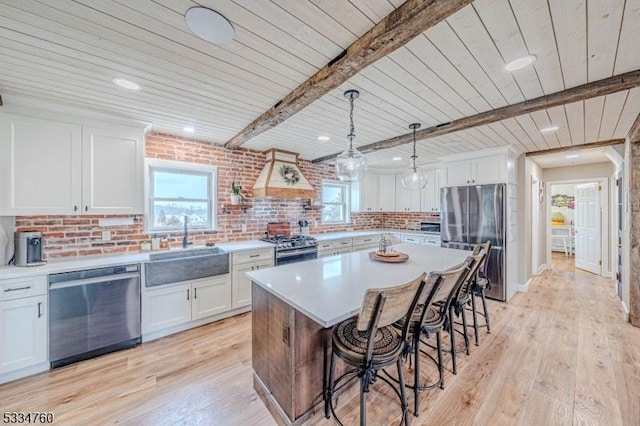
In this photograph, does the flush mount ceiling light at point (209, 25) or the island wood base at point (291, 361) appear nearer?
the flush mount ceiling light at point (209, 25)

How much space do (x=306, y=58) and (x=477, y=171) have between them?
366 cm

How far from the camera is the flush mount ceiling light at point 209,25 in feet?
4.25

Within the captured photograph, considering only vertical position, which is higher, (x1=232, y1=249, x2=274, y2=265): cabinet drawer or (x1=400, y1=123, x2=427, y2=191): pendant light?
(x1=400, y1=123, x2=427, y2=191): pendant light

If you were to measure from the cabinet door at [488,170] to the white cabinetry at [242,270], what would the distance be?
364cm

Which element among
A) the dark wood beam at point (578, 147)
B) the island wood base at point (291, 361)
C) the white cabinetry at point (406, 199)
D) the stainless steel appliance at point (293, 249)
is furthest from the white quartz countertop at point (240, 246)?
the dark wood beam at point (578, 147)

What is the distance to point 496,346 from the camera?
2.66 meters

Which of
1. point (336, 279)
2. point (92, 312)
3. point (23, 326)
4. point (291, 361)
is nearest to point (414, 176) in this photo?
point (336, 279)

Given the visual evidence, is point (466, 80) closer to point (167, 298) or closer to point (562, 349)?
point (562, 349)

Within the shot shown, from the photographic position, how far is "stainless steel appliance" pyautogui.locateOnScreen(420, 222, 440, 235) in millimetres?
5320

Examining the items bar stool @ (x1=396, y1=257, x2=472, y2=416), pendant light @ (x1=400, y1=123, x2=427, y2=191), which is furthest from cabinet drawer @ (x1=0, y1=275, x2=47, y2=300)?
pendant light @ (x1=400, y1=123, x2=427, y2=191)

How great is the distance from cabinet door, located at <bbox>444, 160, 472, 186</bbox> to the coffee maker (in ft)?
18.0

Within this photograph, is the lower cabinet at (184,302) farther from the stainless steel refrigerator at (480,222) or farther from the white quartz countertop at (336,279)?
the stainless steel refrigerator at (480,222)

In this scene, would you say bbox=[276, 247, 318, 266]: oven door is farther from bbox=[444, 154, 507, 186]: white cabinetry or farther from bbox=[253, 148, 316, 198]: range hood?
bbox=[444, 154, 507, 186]: white cabinetry

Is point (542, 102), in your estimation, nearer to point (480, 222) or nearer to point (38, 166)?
point (480, 222)
